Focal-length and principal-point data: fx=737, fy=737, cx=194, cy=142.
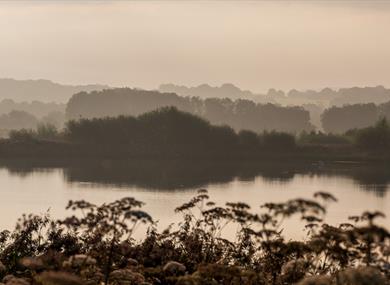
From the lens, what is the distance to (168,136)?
307ft

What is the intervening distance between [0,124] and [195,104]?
148ft

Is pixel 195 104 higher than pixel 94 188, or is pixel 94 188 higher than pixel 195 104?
pixel 195 104

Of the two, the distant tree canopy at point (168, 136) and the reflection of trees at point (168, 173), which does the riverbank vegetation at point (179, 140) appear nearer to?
the distant tree canopy at point (168, 136)

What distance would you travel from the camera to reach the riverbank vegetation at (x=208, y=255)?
7.74 m

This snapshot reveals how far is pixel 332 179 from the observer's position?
219ft

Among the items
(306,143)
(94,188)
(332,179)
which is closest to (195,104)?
(306,143)

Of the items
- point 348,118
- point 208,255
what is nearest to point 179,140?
point 348,118

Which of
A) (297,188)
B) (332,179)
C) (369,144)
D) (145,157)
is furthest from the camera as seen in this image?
(369,144)

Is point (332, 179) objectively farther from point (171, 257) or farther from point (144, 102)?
point (144, 102)

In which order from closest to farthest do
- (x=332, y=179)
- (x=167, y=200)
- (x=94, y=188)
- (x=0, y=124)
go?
(x=167, y=200) < (x=94, y=188) < (x=332, y=179) < (x=0, y=124)

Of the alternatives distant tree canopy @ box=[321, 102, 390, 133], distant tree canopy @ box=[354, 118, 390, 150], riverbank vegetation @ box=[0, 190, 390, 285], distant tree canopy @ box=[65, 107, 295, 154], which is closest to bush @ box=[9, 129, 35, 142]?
distant tree canopy @ box=[65, 107, 295, 154]

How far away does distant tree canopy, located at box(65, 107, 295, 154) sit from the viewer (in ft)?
304

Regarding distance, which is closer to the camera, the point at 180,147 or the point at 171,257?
the point at 171,257

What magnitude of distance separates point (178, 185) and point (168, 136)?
126 ft
